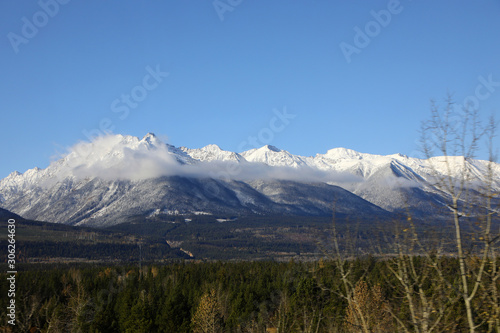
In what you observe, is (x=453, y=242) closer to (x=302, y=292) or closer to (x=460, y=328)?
(x=460, y=328)

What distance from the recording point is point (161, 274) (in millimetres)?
127250

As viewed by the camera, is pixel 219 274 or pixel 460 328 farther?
pixel 219 274

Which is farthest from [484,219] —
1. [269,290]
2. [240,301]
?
[269,290]

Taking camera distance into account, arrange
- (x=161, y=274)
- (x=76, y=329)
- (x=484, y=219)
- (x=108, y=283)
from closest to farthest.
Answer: (x=484, y=219) < (x=76, y=329) < (x=108, y=283) < (x=161, y=274)

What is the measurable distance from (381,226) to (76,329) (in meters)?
51.4

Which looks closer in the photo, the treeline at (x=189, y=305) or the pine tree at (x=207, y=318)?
the treeline at (x=189, y=305)

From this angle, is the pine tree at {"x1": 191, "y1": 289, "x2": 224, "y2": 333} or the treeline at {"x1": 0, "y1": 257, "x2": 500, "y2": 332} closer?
the treeline at {"x1": 0, "y1": 257, "x2": 500, "y2": 332}

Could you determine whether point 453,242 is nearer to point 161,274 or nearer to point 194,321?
point 194,321

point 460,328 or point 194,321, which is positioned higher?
point 460,328

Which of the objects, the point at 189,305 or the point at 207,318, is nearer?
the point at 207,318

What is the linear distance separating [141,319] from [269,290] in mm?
36831

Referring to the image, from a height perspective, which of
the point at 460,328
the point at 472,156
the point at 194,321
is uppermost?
the point at 472,156

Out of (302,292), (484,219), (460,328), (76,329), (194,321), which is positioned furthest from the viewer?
(302,292)

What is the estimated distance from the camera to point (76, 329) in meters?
57.0
